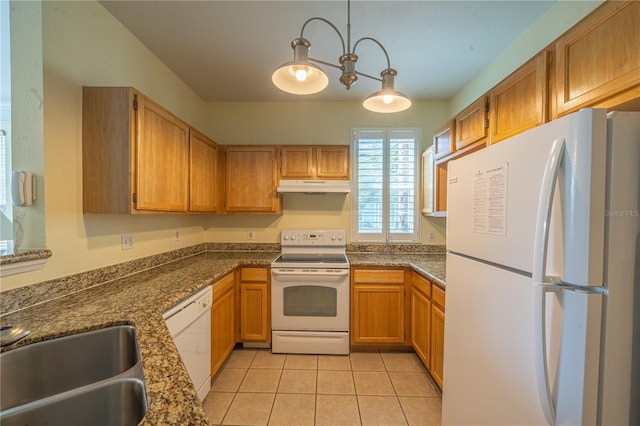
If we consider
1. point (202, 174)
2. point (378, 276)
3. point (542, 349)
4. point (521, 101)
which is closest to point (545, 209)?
point (542, 349)

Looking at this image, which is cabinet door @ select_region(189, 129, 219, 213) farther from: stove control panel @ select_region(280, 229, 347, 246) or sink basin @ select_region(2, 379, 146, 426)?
sink basin @ select_region(2, 379, 146, 426)

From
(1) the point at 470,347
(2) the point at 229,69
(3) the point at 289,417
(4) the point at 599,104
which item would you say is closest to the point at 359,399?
(3) the point at 289,417

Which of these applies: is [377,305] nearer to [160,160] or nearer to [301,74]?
[301,74]

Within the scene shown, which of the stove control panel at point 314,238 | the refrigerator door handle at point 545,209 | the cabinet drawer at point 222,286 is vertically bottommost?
the cabinet drawer at point 222,286

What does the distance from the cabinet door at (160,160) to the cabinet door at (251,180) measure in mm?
678

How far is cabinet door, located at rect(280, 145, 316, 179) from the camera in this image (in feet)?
9.39

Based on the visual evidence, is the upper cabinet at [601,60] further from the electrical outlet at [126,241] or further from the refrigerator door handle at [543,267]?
the electrical outlet at [126,241]

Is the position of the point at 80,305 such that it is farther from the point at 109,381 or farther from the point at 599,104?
the point at 599,104

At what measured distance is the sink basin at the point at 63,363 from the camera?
0.89 meters

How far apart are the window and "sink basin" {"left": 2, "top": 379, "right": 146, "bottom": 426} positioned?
2.50 meters

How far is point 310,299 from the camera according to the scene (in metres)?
2.50

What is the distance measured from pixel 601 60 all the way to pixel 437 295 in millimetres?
1571

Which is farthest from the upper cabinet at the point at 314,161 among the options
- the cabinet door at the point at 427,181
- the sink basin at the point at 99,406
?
the sink basin at the point at 99,406

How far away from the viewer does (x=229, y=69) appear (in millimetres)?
2406
